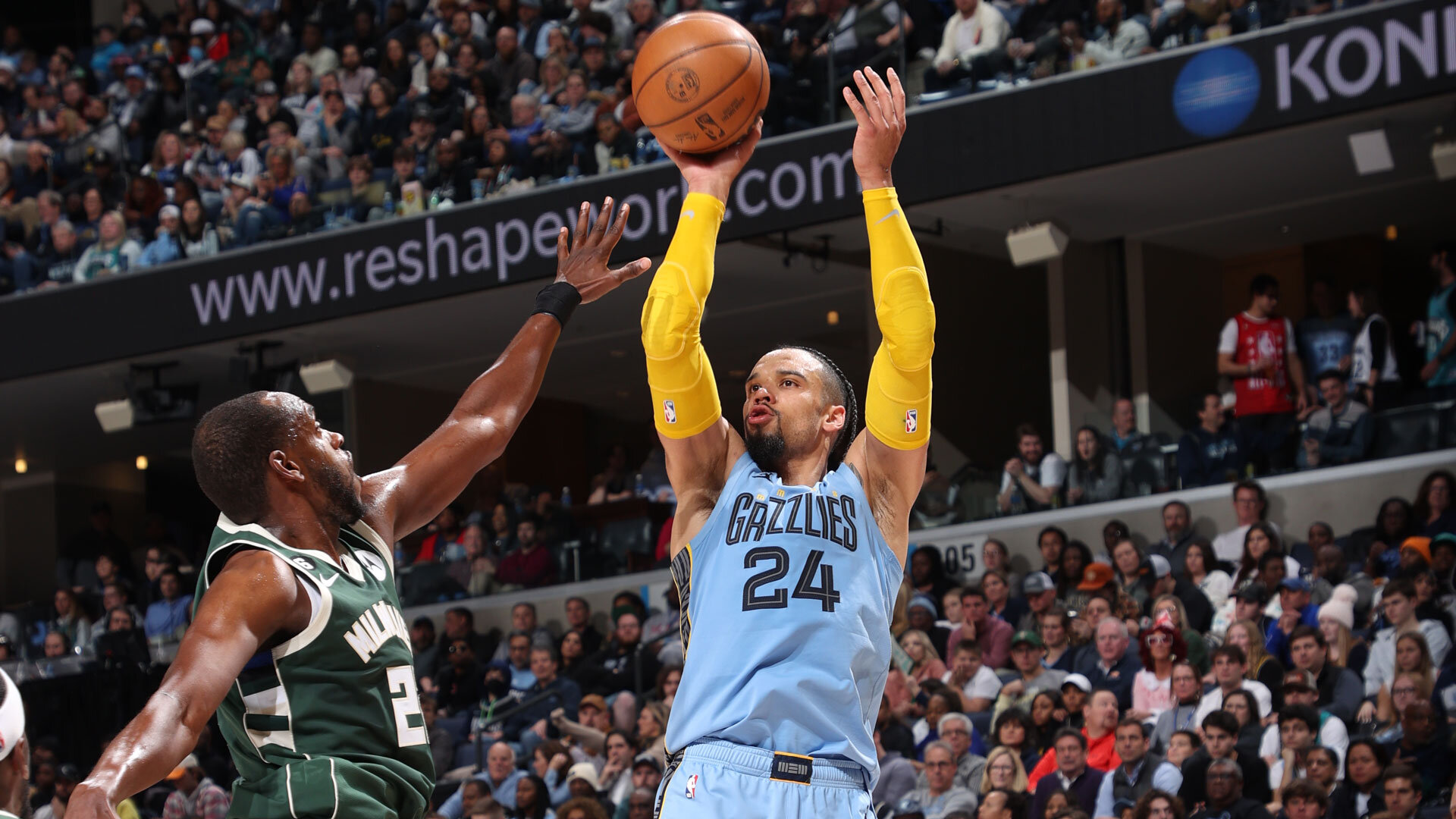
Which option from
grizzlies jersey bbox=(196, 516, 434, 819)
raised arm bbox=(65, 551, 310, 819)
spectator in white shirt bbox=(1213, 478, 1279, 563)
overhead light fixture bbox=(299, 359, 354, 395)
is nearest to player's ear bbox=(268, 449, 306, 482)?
grizzlies jersey bbox=(196, 516, 434, 819)

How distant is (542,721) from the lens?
12.2 metres

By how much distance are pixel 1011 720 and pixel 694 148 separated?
5839 mm

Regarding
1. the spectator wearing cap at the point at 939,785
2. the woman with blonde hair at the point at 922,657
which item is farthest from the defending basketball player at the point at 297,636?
the woman with blonde hair at the point at 922,657

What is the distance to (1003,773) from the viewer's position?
9.51 metres

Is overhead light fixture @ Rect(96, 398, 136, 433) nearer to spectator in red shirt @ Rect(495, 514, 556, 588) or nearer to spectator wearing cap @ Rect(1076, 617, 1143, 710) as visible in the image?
spectator in red shirt @ Rect(495, 514, 556, 588)

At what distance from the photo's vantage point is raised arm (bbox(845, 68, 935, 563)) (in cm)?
439

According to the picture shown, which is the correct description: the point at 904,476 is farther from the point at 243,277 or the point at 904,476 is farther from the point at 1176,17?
the point at 243,277

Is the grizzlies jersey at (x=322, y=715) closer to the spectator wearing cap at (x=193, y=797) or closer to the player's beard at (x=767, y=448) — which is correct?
the player's beard at (x=767, y=448)

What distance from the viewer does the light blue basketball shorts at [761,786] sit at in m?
4.00

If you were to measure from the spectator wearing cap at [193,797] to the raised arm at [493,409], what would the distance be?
7522 mm

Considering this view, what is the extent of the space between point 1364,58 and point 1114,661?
14.7 ft

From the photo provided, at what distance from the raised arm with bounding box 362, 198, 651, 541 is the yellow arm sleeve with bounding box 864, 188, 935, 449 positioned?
768mm

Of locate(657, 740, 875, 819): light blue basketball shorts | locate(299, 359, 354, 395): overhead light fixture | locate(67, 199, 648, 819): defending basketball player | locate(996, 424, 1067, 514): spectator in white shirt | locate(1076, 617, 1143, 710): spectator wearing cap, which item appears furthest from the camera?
locate(299, 359, 354, 395): overhead light fixture

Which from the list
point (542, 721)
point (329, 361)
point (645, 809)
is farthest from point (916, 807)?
point (329, 361)
